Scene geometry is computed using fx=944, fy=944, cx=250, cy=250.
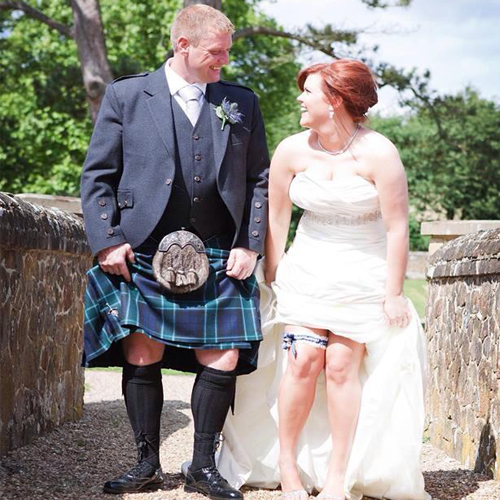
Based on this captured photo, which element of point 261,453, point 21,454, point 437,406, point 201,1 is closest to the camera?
point 261,453

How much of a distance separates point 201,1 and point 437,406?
286 inches

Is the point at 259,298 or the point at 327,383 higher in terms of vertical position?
the point at 259,298

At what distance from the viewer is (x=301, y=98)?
3955 millimetres

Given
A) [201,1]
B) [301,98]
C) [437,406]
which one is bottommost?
[437,406]

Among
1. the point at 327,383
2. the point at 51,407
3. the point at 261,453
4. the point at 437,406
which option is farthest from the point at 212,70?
the point at 437,406

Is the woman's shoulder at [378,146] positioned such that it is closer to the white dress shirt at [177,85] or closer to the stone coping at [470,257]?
the white dress shirt at [177,85]

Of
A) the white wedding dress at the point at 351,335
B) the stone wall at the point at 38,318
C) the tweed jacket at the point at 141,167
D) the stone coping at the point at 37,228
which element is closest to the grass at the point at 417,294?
the stone wall at the point at 38,318

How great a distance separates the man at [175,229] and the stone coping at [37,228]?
2.10 feet

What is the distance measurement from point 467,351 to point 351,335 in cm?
173

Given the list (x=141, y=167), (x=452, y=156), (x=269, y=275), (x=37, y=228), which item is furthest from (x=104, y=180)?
(x=452, y=156)

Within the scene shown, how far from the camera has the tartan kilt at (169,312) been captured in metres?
3.78

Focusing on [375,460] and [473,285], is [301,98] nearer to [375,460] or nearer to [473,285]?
[375,460]

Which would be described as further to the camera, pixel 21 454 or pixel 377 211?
pixel 21 454

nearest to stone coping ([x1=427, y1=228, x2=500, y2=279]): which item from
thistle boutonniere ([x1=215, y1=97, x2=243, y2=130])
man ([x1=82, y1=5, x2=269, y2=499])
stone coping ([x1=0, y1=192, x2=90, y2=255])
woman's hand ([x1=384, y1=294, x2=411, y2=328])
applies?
woman's hand ([x1=384, y1=294, x2=411, y2=328])
